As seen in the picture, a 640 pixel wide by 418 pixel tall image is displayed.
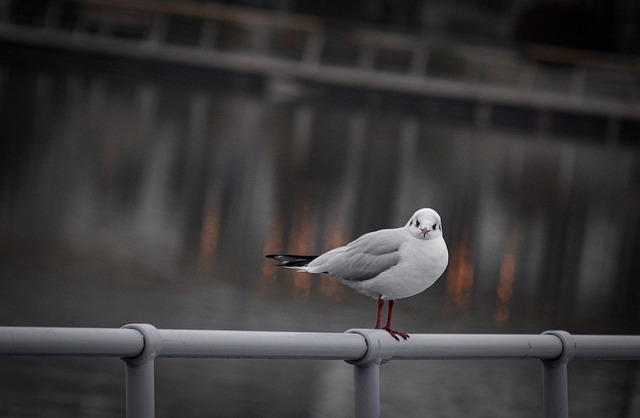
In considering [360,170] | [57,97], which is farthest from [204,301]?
[57,97]

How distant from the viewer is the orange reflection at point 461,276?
1520 cm

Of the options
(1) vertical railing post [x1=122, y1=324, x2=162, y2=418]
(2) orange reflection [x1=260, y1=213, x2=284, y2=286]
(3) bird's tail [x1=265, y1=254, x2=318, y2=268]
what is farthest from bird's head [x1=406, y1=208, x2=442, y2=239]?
(2) orange reflection [x1=260, y1=213, x2=284, y2=286]

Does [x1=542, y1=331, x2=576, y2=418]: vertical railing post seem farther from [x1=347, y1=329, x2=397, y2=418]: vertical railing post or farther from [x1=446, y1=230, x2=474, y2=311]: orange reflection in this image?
[x1=446, y1=230, x2=474, y2=311]: orange reflection

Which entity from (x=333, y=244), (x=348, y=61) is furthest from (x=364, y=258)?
(x=348, y=61)

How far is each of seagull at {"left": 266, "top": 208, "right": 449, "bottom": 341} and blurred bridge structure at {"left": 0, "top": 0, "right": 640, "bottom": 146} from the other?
42.4 m

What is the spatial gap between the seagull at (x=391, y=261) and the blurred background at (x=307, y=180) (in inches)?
213

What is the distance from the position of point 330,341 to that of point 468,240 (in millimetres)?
18458

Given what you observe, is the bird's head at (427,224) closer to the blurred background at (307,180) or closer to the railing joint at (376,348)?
the railing joint at (376,348)

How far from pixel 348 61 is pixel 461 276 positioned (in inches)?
1163

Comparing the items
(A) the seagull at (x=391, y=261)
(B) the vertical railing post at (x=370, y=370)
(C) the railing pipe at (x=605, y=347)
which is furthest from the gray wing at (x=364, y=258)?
(C) the railing pipe at (x=605, y=347)

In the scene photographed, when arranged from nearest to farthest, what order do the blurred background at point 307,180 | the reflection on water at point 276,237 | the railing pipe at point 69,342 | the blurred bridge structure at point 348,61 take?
the railing pipe at point 69,342, the reflection on water at point 276,237, the blurred background at point 307,180, the blurred bridge structure at point 348,61

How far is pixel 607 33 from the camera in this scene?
54.1 meters

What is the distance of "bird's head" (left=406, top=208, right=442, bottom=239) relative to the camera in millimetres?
2672

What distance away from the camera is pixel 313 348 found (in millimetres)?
2342
